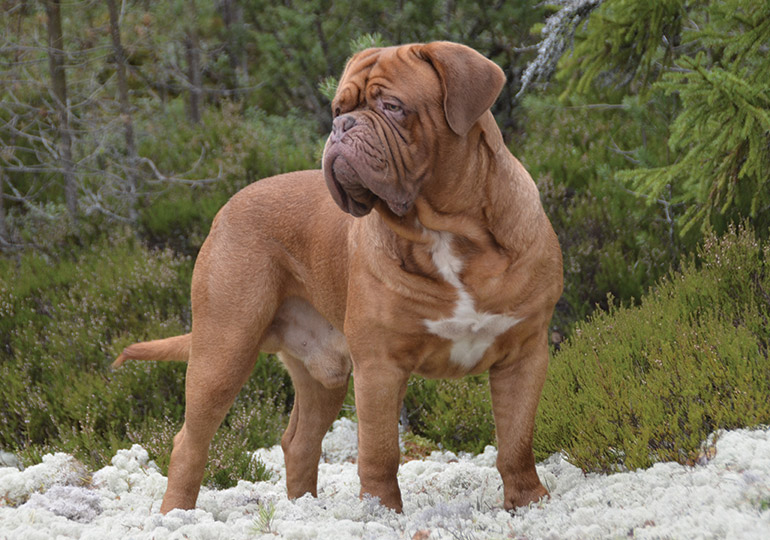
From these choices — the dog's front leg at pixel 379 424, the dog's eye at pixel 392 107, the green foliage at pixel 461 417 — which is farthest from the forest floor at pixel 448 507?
the dog's eye at pixel 392 107

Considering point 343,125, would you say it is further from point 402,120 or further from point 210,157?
point 210,157

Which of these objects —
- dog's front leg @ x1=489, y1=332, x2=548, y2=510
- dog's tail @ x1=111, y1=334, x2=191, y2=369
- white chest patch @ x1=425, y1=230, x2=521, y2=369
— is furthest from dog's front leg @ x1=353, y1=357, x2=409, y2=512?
dog's tail @ x1=111, y1=334, x2=191, y2=369

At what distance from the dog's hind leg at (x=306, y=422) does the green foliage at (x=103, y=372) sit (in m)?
0.68

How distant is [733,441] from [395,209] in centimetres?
143

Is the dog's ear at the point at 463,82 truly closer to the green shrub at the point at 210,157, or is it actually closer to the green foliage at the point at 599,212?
the green foliage at the point at 599,212

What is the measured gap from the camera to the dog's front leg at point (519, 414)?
3.29 metres

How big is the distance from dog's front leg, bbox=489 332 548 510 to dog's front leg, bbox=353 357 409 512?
398mm

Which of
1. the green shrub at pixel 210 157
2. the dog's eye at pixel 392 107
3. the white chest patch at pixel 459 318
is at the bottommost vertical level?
the green shrub at pixel 210 157

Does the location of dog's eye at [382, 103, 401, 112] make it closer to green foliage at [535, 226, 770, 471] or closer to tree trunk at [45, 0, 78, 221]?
green foliage at [535, 226, 770, 471]

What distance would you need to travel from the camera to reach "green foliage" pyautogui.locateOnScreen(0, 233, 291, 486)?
5.15m

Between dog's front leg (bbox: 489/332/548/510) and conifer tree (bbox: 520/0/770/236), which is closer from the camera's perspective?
dog's front leg (bbox: 489/332/548/510)

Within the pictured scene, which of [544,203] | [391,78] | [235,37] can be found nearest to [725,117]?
[391,78]

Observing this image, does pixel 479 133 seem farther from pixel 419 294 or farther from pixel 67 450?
pixel 67 450

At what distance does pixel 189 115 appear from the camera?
11.1m
